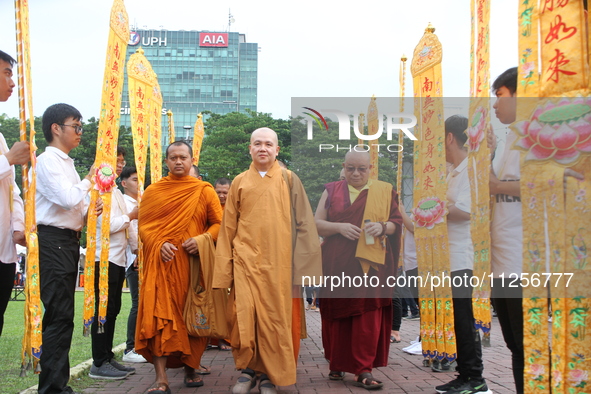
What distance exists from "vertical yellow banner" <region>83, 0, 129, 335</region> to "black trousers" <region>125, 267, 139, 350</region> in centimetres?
91

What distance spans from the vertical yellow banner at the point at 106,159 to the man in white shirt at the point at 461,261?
273cm

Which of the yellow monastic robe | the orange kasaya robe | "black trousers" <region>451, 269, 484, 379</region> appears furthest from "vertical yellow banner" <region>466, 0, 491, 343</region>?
the orange kasaya robe

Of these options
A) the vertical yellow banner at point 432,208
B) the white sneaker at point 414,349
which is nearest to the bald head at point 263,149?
the vertical yellow banner at point 432,208

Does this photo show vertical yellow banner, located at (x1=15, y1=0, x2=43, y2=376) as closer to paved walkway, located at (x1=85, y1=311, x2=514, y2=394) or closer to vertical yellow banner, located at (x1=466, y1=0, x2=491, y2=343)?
paved walkway, located at (x1=85, y1=311, x2=514, y2=394)

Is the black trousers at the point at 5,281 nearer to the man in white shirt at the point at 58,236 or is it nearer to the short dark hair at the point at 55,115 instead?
the man in white shirt at the point at 58,236

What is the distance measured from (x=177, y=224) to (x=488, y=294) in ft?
8.15

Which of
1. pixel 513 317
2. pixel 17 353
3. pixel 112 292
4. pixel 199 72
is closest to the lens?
pixel 513 317

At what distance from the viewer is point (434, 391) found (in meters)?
4.10

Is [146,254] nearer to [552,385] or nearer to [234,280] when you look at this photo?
[234,280]

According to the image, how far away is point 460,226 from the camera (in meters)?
4.28

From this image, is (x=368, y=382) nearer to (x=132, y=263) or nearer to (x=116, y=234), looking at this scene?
(x=116, y=234)

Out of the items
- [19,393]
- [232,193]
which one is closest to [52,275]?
[19,393]

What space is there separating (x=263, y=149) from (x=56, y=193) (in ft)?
5.09

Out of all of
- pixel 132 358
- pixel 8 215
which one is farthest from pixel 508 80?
pixel 132 358
